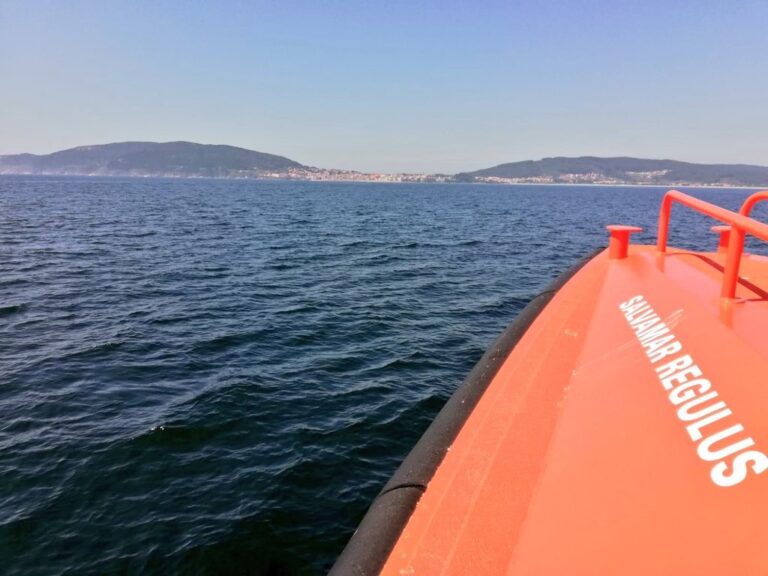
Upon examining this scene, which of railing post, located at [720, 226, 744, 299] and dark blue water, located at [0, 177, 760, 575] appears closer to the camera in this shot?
Result: railing post, located at [720, 226, 744, 299]

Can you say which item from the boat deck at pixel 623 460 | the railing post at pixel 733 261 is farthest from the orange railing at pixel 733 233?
the boat deck at pixel 623 460

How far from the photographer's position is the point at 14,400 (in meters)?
8.41

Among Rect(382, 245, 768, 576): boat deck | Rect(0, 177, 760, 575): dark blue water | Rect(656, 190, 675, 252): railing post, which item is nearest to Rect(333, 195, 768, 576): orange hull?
Rect(382, 245, 768, 576): boat deck

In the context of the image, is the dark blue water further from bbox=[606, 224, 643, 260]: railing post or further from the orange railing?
the orange railing

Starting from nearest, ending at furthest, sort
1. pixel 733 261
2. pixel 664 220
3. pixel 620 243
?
1. pixel 733 261
2. pixel 664 220
3. pixel 620 243

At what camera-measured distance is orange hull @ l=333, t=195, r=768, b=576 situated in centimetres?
215

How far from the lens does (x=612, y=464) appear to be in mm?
2748

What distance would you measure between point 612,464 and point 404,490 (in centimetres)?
151

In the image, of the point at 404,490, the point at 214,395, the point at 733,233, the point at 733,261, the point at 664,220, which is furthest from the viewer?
the point at 214,395

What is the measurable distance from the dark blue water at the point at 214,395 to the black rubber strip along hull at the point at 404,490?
210 centimetres

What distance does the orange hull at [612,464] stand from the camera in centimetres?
215

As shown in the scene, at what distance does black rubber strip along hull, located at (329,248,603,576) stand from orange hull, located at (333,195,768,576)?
0.6 inches

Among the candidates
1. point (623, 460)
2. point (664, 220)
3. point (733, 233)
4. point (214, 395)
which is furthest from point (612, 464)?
point (214, 395)

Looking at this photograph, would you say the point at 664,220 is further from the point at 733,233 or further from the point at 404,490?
the point at 404,490
